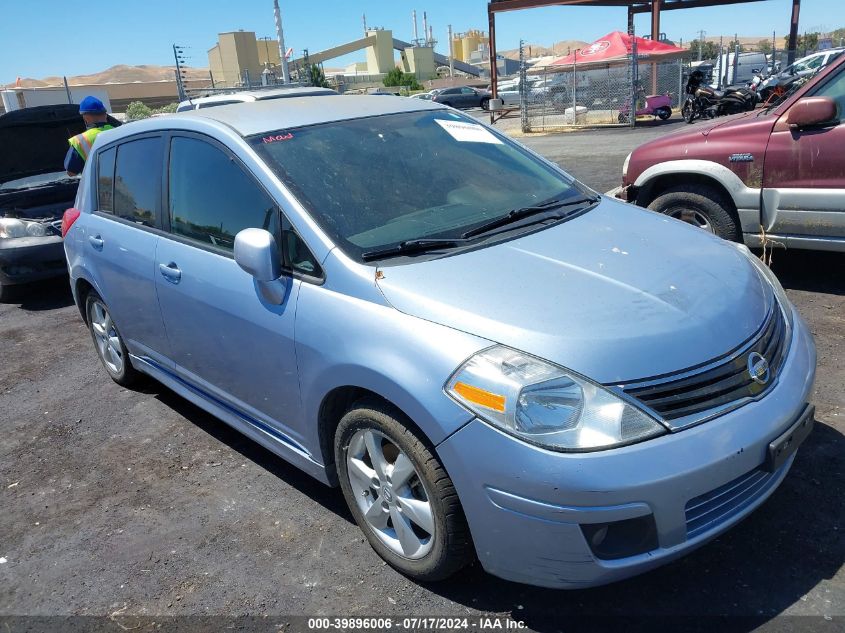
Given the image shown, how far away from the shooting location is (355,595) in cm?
271

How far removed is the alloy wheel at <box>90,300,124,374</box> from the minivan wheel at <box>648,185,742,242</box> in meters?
4.24

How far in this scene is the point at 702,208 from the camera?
220 inches

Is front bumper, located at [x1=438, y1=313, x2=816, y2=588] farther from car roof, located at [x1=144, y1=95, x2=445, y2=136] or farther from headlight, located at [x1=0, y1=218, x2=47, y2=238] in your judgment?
headlight, located at [x1=0, y1=218, x2=47, y2=238]

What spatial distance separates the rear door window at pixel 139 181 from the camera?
3875mm

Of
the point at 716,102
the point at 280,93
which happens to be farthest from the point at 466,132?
the point at 716,102

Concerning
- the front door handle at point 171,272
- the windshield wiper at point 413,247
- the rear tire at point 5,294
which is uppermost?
the windshield wiper at point 413,247

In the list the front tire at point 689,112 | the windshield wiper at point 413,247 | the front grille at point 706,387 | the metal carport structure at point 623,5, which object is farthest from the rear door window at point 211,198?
the metal carport structure at point 623,5

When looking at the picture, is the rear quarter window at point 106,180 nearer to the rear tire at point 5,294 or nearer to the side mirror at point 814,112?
the rear tire at point 5,294

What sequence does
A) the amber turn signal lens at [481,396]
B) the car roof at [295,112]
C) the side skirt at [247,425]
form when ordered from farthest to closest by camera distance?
the car roof at [295,112], the side skirt at [247,425], the amber turn signal lens at [481,396]

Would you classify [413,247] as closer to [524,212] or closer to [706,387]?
[524,212]

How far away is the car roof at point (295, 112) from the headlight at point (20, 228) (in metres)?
3.97

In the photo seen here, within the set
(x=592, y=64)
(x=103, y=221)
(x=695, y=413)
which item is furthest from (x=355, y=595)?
(x=592, y=64)

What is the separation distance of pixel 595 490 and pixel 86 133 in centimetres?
647

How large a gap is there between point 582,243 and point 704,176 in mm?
3111
